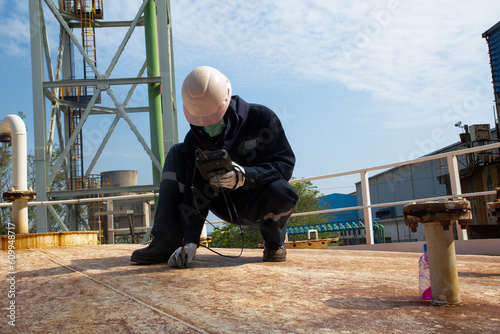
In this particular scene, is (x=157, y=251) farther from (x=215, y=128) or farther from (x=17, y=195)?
(x=17, y=195)

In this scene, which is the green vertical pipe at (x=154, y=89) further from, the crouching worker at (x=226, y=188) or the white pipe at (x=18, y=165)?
the crouching worker at (x=226, y=188)

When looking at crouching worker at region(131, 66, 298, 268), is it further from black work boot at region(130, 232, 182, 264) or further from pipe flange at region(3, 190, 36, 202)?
pipe flange at region(3, 190, 36, 202)

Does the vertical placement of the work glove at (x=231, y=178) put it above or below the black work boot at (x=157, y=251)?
above

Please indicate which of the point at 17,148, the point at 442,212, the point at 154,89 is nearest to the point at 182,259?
the point at 442,212

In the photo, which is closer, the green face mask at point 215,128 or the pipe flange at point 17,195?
the green face mask at point 215,128

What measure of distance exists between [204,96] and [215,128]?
263mm

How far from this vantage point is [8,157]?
19.0 m

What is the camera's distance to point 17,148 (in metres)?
4.61

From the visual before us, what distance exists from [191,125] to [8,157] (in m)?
19.5

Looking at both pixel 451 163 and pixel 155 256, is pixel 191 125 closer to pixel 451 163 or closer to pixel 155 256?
pixel 155 256

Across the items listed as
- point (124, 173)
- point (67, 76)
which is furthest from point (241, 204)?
point (124, 173)

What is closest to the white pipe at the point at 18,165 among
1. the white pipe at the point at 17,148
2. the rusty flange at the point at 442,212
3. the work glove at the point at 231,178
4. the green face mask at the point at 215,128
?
the white pipe at the point at 17,148

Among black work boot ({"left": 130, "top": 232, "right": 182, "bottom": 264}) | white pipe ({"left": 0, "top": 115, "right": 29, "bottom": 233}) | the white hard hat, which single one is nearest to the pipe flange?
white pipe ({"left": 0, "top": 115, "right": 29, "bottom": 233})

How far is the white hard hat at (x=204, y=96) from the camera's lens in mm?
2117
